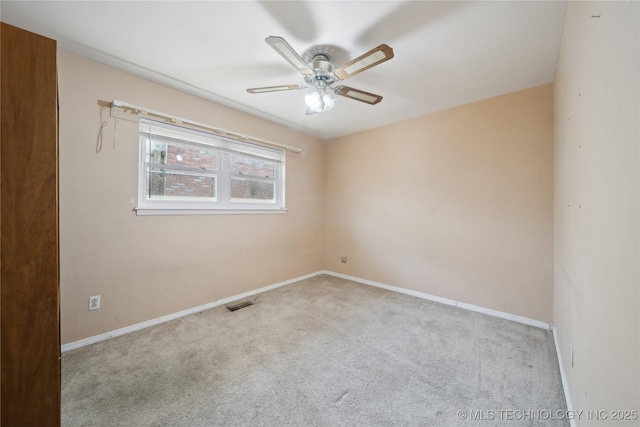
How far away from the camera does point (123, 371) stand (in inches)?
66.2

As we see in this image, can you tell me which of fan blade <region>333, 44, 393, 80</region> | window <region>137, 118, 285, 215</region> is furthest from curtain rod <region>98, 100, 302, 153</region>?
fan blade <region>333, 44, 393, 80</region>

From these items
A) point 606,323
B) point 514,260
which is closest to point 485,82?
point 514,260

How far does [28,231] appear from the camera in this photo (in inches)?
31.6

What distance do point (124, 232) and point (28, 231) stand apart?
64.3 inches

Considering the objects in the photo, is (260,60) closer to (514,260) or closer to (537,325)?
(514,260)

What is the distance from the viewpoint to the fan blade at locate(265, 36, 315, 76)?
4.38 feet

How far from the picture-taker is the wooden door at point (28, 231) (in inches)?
30.3

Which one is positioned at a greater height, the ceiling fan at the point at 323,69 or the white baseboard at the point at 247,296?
the ceiling fan at the point at 323,69

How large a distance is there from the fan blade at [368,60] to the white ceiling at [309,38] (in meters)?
0.28

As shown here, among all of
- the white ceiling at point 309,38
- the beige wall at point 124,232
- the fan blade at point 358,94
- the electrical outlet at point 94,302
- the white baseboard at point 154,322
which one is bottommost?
the white baseboard at point 154,322

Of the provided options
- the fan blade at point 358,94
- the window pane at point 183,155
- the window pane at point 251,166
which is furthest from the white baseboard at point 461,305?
the window pane at point 183,155

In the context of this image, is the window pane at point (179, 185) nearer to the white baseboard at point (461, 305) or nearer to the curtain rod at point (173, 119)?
the curtain rod at point (173, 119)

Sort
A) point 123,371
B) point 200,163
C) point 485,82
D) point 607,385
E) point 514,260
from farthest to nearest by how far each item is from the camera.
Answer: point 200,163
point 514,260
point 485,82
point 123,371
point 607,385

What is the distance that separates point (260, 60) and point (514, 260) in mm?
3199
